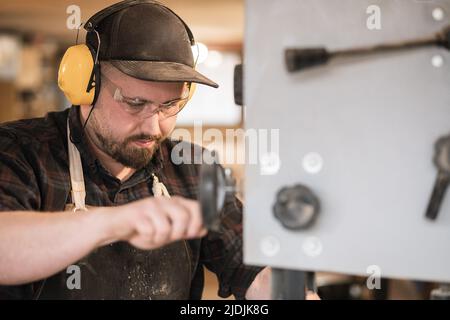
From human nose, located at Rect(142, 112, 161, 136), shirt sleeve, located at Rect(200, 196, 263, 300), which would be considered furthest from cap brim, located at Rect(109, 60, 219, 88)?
shirt sleeve, located at Rect(200, 196, 263, 300)

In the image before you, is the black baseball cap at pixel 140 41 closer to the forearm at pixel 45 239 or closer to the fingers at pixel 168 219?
the forearm at pixel 45 239

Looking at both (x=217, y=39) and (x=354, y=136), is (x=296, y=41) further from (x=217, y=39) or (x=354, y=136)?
(x=217, y=39)

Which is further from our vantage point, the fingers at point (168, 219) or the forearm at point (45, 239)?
the forearm at point (45, 239)

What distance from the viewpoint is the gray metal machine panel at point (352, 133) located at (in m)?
0.84

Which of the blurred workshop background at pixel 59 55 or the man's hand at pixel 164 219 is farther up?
the blurred workshop background at pixel 59 55

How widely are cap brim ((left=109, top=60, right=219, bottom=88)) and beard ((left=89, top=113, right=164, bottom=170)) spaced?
0.18 meters

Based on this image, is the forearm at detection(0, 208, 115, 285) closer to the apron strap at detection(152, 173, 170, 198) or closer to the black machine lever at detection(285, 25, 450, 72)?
the black machine lever at detection(285, 25, 450, 72)

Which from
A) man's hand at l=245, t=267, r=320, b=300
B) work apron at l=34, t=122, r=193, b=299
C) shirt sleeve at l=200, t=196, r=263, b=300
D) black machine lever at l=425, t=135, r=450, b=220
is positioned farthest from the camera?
shirt sleeve at l=200, t=196, r=263, b=300

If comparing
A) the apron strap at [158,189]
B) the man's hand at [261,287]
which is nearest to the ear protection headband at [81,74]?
the apron strap at [158,189]

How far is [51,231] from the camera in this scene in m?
1.05

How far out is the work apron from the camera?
4.73ft

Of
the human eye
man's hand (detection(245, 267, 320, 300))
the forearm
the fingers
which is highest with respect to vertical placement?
the human eye

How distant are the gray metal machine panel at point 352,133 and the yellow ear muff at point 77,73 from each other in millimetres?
688
